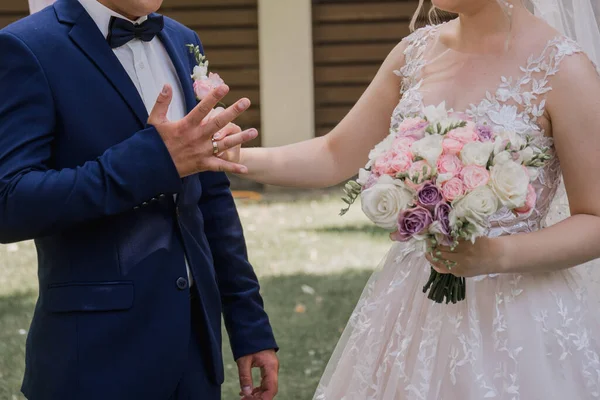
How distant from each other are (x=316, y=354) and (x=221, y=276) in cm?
314

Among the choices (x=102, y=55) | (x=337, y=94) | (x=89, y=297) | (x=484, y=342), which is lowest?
(x=337, y=94)

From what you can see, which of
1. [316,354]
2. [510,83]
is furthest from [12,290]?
[510,83]

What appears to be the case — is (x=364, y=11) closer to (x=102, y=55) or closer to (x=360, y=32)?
(x=360, y=32)

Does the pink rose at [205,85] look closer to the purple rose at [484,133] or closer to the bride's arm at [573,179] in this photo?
the purple rose at [484,133]

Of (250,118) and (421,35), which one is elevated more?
Result: (421,35)

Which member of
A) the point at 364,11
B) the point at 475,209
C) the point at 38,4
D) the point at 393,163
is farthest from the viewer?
the point at 364,11

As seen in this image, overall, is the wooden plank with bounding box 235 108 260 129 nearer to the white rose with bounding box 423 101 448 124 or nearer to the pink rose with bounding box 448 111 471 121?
the pink rose with bounding box 448 111 471 121

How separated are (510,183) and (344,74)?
10205mm

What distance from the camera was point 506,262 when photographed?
2801mm

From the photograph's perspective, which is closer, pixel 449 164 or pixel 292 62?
pixel 449 164

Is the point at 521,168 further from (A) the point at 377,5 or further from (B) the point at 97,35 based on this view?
(A) the point at 377,5

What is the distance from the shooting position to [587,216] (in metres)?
2.88

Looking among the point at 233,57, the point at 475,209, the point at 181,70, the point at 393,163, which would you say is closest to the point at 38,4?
the point at 181,70

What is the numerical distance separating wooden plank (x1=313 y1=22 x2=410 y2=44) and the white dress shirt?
9.81 metres
